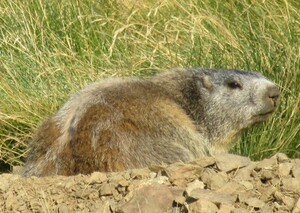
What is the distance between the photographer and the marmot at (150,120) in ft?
23.4

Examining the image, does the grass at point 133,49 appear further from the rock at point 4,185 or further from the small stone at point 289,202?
the small stone at point 289,202

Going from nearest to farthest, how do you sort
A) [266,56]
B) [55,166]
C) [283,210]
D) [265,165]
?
1. [283,210]
2. [265,165]
3. [55,166]
4. [266,56]

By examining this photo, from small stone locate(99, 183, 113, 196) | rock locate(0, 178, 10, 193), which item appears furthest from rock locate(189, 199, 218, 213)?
rock locate(0, 178, 10, 193)

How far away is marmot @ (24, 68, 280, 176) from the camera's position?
712cm

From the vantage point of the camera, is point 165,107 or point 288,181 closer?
point 288,181

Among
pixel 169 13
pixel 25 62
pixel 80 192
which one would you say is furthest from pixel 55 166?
pixel 169 13

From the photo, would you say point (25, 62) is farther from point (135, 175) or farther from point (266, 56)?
point (135, 175)

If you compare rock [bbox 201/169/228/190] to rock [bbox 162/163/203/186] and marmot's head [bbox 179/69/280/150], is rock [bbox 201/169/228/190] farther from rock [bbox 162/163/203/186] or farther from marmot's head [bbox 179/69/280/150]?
marmot's head [bbox 179/69/280/150]

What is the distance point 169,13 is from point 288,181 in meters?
5.65

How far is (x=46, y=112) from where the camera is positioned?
29.7ft

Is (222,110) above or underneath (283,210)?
above

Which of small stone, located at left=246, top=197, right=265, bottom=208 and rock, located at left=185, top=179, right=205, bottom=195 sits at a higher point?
rock, located at left=185, top=179, right=205, bottom=195

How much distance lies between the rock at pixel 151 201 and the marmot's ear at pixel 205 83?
2.56 meters

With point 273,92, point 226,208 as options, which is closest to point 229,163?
point 226,208
